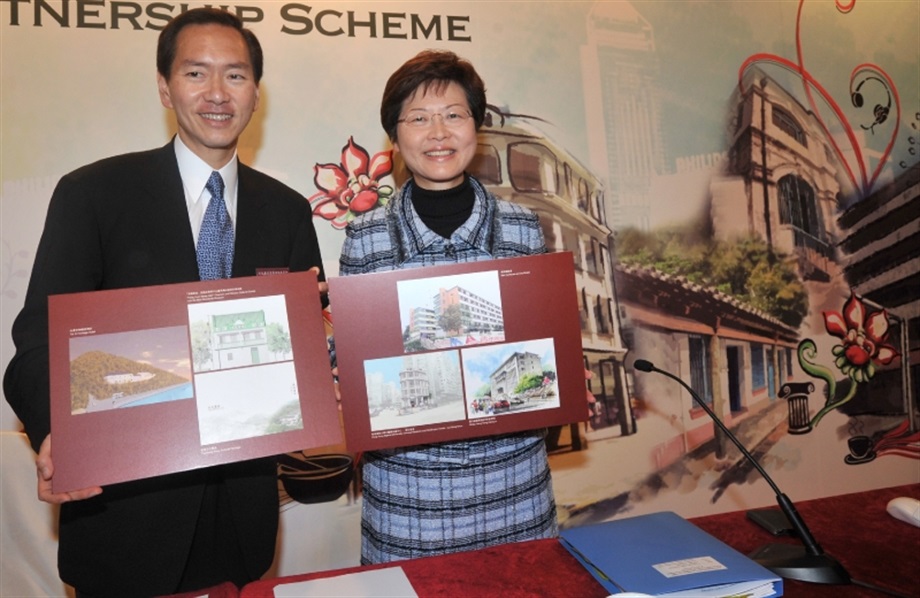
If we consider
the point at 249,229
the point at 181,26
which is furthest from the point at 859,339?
the point at 181,26

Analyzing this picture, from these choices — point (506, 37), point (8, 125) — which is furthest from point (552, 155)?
point (8, 125)

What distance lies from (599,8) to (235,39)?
185 cm

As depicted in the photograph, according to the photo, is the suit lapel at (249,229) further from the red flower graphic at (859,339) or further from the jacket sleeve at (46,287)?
the red flower graphic at (859,339)

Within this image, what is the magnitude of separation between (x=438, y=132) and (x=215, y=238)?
609 mm

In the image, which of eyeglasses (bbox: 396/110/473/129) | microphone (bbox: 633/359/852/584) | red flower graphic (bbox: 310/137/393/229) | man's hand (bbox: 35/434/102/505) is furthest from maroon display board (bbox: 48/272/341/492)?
red flower graphic (bbox: 310/137/393/229)

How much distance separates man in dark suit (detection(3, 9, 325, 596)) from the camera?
154 cm

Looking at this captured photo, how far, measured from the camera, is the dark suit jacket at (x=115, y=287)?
153 cm

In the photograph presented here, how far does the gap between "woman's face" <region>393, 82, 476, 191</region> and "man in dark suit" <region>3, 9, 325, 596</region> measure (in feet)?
1.29

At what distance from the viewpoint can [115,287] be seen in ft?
5.25

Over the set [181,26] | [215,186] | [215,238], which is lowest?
[215,238]

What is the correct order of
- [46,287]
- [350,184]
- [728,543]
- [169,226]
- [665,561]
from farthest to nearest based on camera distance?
[350,184] < [169,226] < [46,287] < [728,543] < [665,561]

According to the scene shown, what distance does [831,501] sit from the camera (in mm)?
1586

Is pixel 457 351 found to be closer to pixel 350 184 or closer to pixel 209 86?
pixel 209 86

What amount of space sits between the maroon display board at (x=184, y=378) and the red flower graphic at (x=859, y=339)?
275 centimetres
